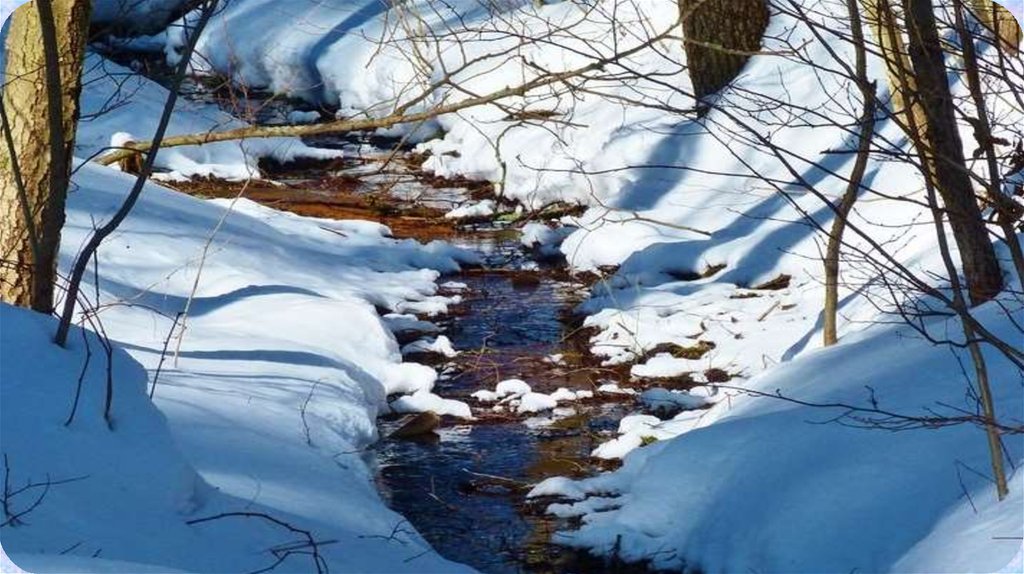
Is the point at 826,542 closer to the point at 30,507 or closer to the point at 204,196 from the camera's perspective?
the point at 30,507

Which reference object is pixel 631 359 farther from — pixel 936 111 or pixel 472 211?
pixel 936 111

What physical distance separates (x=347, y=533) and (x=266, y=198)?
838 cm

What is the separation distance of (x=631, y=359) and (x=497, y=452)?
1.86m

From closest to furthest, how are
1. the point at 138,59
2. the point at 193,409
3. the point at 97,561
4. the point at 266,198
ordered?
the point at 97,561 < the point at 193,409 < the point at 266,198 < the point at 138,59

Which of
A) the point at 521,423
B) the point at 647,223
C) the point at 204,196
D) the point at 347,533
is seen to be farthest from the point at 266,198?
the point at 347,533

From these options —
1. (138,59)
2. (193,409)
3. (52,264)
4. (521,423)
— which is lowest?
(521,423)

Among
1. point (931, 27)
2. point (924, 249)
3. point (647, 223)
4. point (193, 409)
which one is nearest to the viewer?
point (931, 27)

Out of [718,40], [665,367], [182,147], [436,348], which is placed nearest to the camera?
[665,367]

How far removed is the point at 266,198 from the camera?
13.2 m

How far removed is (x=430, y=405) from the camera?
25.8ft

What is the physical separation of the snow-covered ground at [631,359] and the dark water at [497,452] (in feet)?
0.68

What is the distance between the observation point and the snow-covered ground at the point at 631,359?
4512 millimetres

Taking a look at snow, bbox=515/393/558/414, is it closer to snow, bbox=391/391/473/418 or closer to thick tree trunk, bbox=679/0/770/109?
snow, bbox=391/391/473/418

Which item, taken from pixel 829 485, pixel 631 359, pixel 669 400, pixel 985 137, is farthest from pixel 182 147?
pixel 985 137
